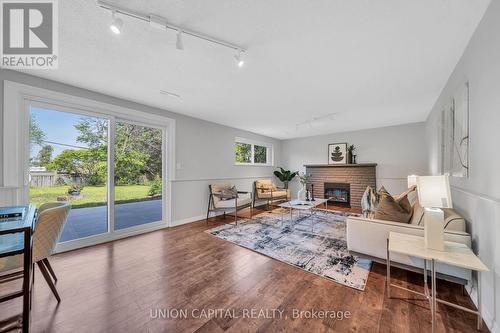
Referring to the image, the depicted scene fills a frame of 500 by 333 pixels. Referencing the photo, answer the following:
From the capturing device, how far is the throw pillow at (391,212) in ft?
6.79

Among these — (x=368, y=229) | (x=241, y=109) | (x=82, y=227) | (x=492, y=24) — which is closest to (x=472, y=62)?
(x=492, y=24)

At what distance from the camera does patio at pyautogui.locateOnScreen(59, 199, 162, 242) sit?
113 inches

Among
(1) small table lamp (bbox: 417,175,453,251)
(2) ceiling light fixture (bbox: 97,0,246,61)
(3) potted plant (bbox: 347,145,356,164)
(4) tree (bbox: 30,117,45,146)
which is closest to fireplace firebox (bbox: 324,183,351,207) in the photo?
(3) potted plant (bbox: 347,145,356,164)

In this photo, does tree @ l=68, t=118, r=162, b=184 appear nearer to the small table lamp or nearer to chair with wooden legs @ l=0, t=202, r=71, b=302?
chair with wooden legs @ l=0, t=202, r=71, b=302

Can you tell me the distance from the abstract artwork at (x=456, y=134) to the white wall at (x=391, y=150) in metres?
2.51

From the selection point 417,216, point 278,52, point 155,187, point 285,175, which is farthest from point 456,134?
point 285,175

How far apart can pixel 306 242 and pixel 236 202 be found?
1707 millimetres

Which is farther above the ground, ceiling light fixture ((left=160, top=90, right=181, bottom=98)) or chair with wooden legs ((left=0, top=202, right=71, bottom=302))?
ceiling light fixture ((left=160, top=90, right=181, bottom=98))

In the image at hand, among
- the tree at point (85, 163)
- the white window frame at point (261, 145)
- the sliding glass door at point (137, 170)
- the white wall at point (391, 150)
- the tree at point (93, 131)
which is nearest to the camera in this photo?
the tree at point (85, 163)

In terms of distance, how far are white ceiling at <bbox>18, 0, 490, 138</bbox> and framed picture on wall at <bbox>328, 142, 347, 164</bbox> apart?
250cm

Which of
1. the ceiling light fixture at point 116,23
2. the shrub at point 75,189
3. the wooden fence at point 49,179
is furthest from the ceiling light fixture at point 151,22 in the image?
the shrub at point 75,189

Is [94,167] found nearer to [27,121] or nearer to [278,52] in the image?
[27,121]

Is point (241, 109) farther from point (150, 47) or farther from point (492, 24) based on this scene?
point (492, 24)

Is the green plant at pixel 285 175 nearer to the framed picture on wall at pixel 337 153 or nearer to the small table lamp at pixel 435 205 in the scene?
the framed picture on wall at pixel 337 153
